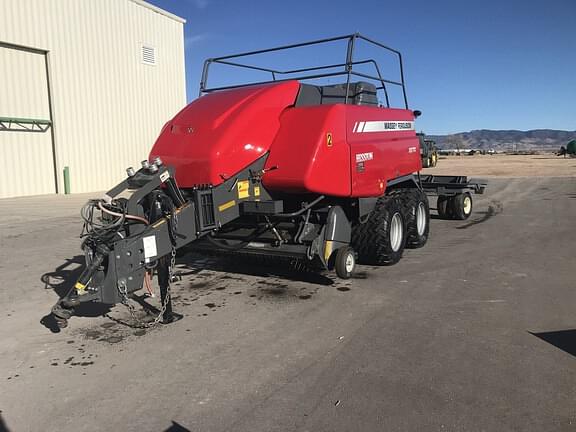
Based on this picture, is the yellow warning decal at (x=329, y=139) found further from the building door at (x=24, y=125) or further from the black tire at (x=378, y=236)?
the building door at (x=24, y=125)

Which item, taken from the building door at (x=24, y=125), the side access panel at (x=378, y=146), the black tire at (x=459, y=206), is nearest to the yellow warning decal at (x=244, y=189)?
the side access panel at (x=378, y=146)

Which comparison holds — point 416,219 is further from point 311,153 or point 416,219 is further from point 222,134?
point 222,134

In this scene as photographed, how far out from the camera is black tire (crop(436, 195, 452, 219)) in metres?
11.7

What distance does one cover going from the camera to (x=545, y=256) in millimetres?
7496

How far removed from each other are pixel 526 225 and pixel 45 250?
928 cm

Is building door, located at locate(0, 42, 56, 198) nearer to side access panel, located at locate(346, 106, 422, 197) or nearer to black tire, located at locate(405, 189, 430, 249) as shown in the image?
side access panel, located at locate(346, 106, 422, 197)

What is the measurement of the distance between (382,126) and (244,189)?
2.44m

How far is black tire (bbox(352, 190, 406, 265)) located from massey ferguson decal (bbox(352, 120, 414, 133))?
0.98m

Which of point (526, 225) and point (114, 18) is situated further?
point (114, 18)

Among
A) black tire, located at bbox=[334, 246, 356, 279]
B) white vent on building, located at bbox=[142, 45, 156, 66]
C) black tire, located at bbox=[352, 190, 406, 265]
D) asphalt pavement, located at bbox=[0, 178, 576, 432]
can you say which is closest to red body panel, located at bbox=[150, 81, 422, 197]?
black tire, located at bbox=[352, 190, 406, 265]

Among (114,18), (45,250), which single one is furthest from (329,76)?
(114,18)

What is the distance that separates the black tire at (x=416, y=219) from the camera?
306 inches

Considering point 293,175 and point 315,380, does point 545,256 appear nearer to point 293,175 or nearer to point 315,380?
point 293,175

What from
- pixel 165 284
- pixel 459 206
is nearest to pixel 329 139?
pixel 165 284
